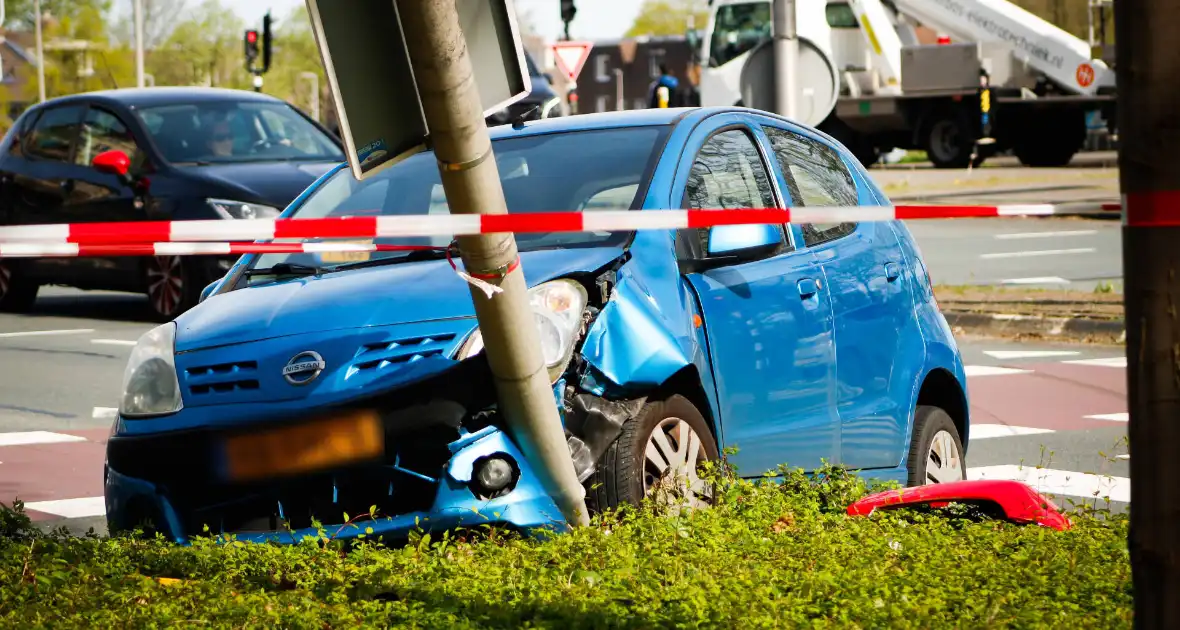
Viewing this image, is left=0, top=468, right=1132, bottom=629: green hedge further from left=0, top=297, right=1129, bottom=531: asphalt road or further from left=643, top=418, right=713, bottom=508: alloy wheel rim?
left=0, top=297, right=1129, bottom=531: asphalt road

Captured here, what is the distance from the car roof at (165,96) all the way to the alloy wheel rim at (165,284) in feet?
4.91

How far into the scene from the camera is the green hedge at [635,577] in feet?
12.8

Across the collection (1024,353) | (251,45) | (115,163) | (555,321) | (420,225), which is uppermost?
(251,45)

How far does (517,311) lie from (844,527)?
45.0 inches

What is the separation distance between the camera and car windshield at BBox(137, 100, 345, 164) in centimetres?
1336

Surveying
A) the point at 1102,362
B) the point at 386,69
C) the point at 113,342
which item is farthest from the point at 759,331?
the point at 113,342

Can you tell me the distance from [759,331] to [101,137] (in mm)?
9413

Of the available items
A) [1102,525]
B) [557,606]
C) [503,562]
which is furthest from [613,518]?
[1102,525]

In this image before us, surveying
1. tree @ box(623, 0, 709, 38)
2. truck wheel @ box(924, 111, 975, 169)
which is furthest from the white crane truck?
tree @ box(623, 0, 709, 38)

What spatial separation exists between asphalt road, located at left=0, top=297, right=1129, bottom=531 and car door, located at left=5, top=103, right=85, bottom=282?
0.47 metres

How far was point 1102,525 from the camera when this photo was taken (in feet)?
16.9

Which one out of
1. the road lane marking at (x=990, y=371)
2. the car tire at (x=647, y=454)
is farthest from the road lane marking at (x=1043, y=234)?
the car tire at (x=647, y=454)

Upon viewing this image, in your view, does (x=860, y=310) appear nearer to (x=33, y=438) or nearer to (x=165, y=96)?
(x=33, y=438)

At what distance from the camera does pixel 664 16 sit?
134875 millimetres
